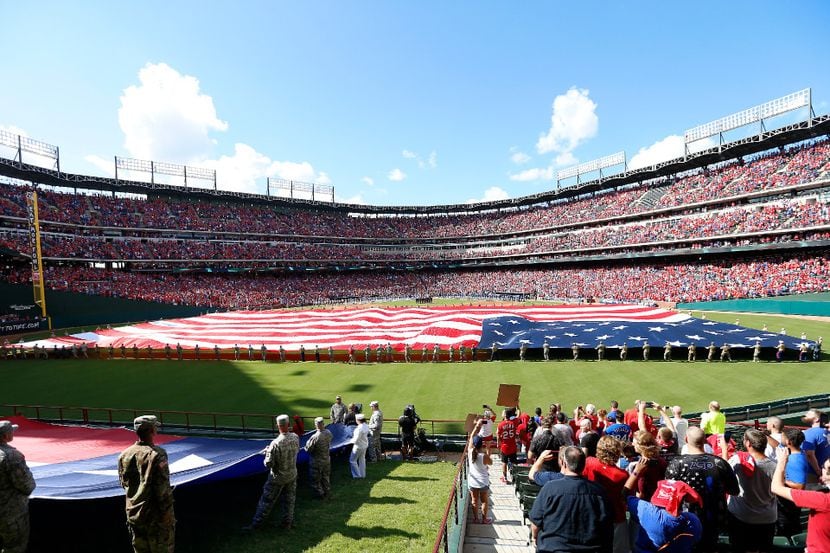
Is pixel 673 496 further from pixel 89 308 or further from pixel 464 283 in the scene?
pixel 464 283

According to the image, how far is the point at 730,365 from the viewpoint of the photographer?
18.3m

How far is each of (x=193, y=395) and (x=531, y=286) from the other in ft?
177

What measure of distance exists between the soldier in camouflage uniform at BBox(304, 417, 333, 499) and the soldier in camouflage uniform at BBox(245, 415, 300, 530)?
3.33ft

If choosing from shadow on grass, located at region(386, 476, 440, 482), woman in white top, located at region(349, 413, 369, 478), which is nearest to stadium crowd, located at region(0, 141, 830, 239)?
shadow on grass, located at region(386, 476, 440, 482)

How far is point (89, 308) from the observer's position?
1539 inches

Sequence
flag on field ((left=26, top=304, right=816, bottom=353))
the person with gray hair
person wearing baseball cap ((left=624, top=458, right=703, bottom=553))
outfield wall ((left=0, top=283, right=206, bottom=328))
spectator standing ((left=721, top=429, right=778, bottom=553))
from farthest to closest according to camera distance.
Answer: outfield wall ((left=0, top=283, right=206, bottom=328)) < flag on field ((left=26, top=304, right=816, bottom=353)) < spectator standing ((left=721, top=429, right=778, bottom=553)) < person wearing baseball cap ((left=624, top=458, right=703, bottom=553)) < the person with gray hair

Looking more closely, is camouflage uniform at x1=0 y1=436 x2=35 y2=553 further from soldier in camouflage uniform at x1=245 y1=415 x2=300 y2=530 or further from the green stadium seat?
the green stadium seat

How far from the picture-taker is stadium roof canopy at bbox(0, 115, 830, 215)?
153ft

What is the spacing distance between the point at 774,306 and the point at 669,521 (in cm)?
4039

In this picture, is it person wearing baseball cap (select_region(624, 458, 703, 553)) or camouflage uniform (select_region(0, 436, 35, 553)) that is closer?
person wearing baseball cap (select_region(624, 458, 703, 553))

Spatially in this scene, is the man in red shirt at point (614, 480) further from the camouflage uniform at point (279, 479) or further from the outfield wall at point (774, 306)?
the outfield wall at point (774, 306)

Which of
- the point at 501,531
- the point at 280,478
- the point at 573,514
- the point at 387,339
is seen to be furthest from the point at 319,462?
the point at 387,339

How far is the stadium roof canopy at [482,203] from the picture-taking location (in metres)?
46.6

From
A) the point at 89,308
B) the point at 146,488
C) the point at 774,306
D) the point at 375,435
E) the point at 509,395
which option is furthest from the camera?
the point at 89,308
